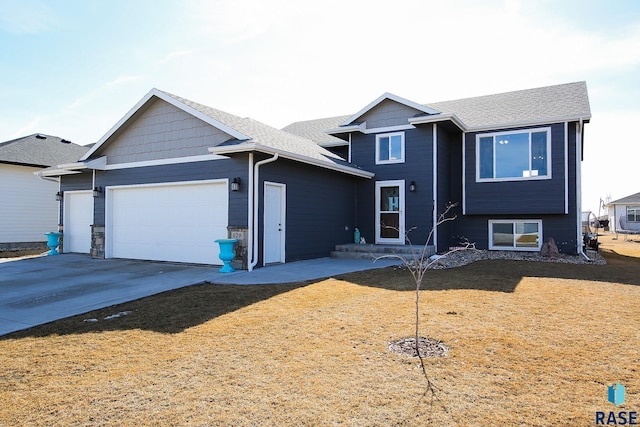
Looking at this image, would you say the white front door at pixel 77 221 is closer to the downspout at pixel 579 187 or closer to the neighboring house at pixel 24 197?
the neighboring house at pixel 24 197

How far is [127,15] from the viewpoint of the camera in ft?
31.8

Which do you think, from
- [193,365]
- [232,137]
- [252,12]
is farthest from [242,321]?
[252,12]

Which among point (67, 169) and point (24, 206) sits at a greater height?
point (67, 169)

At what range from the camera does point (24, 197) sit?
1719 centimetres

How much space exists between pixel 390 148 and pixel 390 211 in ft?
7.10

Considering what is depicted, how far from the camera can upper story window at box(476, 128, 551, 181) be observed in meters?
12.8

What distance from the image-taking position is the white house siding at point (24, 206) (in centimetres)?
1656

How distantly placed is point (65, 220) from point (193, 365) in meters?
13.4

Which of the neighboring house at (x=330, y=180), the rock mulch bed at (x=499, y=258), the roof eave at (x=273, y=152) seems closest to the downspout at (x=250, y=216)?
the neighboring house at (x=330, y=180)

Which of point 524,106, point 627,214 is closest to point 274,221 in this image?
point 524,106

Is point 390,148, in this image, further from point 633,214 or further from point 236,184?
point 633,214

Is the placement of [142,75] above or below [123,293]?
above

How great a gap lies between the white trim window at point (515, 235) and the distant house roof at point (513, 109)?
3275mm

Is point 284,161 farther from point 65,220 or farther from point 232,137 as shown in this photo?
point 65,220
